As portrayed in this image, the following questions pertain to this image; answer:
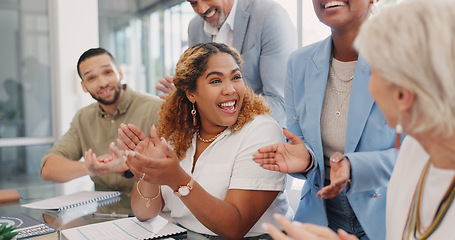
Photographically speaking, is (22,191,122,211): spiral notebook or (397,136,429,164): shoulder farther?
(22,191,122,211): spiral notebook

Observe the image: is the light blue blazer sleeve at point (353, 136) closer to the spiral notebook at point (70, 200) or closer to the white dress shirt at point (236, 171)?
the white dress shirt at point (236, 171)

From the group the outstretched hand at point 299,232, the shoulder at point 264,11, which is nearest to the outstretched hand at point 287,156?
the outstretched hand at point 299,232

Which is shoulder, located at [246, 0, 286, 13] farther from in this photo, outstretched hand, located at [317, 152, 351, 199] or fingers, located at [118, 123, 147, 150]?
outstretched hand, located at [317, 152, 351, 199]

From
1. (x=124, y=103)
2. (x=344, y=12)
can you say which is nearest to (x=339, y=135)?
(x=344, y=12)

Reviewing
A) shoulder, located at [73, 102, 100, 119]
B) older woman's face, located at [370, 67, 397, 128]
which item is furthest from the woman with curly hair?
shoulder, located at [73, 102, 100, 119]

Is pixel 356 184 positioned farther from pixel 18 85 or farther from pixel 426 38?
pixel 18 85

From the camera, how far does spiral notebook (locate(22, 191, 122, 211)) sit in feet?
7.31

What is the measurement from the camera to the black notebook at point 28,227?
172cm

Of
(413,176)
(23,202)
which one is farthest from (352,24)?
(23,202)

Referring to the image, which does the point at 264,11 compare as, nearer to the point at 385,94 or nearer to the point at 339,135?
the point at 339,135

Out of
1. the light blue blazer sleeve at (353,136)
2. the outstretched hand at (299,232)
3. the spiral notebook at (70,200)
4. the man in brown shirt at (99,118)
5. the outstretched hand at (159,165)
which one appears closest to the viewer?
the outstretched hand at (299,232)

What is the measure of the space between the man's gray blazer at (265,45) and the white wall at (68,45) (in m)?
3.82

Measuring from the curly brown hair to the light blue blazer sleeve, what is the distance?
21 centimetres

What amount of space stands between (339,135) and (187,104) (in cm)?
82
